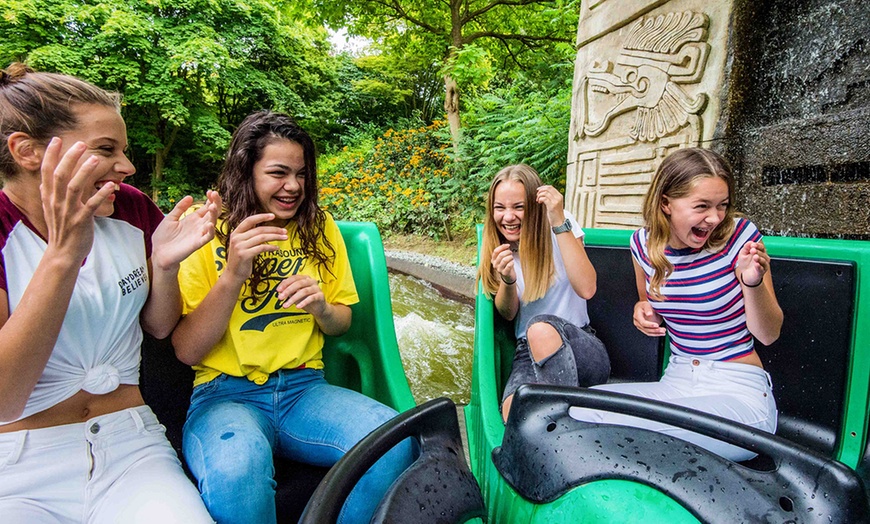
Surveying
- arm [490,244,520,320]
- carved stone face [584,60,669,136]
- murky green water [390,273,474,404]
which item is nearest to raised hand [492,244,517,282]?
arm [490,244,520,320]

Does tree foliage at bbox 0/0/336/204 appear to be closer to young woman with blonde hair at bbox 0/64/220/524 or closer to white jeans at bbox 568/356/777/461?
young woman with blonde hair at bbox 0/64/220/524

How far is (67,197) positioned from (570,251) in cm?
112

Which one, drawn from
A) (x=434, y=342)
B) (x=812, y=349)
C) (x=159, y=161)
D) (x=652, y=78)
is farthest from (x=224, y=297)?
(x=159, y=161)

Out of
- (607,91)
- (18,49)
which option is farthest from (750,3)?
(18,49)

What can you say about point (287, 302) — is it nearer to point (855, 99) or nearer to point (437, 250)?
point (855, 99)

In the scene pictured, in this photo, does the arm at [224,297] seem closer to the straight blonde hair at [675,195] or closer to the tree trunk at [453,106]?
the straight blonde hair at [675,195]

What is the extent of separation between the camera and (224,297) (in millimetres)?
912

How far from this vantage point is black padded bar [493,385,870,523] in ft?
1.75

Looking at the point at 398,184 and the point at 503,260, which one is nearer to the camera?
the point at 503,260

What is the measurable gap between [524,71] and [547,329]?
6656 mm

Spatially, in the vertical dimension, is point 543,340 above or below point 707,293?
below

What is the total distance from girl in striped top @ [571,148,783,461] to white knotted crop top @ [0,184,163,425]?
→ 1.11 meters

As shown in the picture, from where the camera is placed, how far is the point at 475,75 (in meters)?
5.10

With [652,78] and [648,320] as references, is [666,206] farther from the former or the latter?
[652,78]
